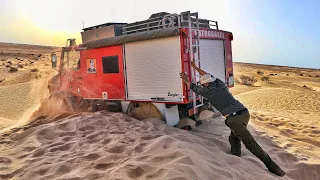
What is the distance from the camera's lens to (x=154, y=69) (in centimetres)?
825

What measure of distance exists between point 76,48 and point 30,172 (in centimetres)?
624

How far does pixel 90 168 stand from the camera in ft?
16.2

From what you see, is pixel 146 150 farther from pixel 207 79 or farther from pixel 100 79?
pixel 100 79

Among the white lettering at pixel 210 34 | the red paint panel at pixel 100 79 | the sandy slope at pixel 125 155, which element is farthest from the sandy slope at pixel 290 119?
the red paint panel at pixel 100 79

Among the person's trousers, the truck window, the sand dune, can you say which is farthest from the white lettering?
the sand dune

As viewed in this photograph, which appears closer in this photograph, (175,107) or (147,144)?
(147,144)

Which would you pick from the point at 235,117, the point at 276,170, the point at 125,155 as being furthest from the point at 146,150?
the point at 276,170

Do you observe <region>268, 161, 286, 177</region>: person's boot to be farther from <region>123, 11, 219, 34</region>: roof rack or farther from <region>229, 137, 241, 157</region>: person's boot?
<region>123, 11, 219, 34</region>: roof rack

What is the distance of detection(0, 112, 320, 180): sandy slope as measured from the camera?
468 cm

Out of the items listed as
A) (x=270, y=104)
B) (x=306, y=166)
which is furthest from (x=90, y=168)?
(x=270, y=104)

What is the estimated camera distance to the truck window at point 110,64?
30.1 ft

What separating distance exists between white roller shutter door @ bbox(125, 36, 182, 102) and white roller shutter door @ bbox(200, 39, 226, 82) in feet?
3.55

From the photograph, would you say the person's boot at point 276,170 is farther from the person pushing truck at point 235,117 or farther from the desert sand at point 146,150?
the desert sand at point 146,150

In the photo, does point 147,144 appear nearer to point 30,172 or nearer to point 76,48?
point 30,172
